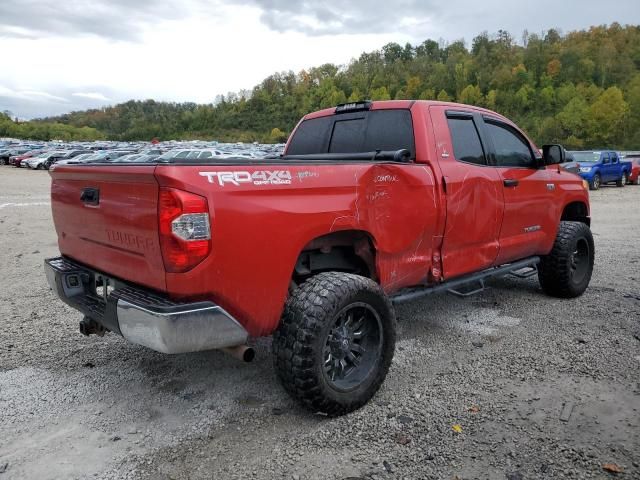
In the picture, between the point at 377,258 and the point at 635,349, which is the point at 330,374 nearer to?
the point at 377,258

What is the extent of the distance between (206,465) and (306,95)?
536 feet

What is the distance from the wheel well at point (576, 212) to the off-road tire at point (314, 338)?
12.3ft

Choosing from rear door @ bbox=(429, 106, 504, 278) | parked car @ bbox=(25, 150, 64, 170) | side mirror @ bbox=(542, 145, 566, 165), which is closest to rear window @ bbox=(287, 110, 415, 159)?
rear door @ bbox=(429, 106, 504, 278)

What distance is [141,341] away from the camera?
8.59 ft

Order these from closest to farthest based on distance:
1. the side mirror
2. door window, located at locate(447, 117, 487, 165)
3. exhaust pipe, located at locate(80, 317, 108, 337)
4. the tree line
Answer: exhaust pipe, located at locate(80, 317, 108, 337) → door window, located at locate(447, 117, 487, 165) → the side mirror → the tree line

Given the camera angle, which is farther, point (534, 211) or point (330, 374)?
point (534, 211)

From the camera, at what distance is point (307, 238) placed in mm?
2943

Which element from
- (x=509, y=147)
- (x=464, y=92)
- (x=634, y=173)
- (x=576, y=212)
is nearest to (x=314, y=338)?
(x=509, y=147)

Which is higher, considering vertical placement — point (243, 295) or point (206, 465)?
point (243, 295)

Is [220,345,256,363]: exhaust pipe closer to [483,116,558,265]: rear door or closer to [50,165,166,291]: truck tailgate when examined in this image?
[50,165,166,291]: truck tailgate

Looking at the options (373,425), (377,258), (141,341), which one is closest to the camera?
(141,341)

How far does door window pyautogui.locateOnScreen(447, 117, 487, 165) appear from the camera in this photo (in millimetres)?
4141

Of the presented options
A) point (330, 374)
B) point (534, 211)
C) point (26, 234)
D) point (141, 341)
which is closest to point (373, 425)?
point (330, 374)

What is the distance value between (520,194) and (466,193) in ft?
3.30
